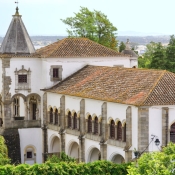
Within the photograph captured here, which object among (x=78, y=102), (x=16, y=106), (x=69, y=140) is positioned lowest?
(x=69, y=140)

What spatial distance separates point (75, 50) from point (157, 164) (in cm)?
3173

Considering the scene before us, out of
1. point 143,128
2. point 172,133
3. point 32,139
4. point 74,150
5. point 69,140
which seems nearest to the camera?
point 143,128

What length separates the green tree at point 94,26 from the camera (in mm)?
102562

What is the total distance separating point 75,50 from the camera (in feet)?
248

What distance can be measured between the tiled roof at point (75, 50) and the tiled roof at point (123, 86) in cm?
279

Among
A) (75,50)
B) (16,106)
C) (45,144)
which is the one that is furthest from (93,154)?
(16,106)

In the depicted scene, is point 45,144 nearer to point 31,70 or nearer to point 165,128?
point 31,70

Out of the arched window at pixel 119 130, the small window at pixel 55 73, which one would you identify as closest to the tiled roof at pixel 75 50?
the small window at pixel 55 73

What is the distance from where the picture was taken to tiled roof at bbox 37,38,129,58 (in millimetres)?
74562

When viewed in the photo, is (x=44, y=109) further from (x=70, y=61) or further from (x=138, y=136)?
(x=138, y=136)

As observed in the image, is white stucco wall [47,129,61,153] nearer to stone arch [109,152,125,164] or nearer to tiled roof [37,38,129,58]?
tiled roof [37,38,129,58]

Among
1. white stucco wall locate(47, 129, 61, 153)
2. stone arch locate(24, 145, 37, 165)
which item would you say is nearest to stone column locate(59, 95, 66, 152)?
white stucco wall locate(47, 129, 61, 153)

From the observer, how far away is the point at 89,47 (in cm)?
7688

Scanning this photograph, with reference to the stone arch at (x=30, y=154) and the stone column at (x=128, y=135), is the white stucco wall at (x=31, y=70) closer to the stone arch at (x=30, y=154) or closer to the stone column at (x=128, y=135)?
the stone arch at (x=30, y=154)
